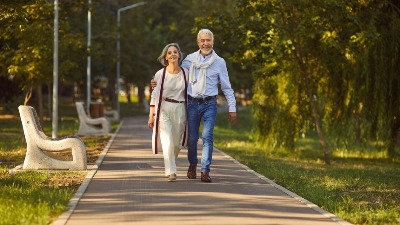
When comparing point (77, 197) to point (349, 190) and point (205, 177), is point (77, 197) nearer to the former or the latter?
point (205, 177)

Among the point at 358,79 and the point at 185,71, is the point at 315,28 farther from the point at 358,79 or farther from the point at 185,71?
the point at 185,71

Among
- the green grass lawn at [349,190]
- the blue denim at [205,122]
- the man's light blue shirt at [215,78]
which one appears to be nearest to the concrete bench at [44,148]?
the blue denim at [205,122]

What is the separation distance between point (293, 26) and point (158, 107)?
33.5 ft

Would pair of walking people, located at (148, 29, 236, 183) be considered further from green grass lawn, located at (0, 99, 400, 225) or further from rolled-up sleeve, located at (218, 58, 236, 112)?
green grass lawn, located at (0, 99, 400, 225)

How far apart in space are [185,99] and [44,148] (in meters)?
3.31

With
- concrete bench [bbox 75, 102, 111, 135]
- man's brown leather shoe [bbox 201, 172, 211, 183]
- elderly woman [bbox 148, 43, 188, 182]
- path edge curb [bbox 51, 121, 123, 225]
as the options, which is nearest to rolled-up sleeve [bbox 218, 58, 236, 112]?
elderly woman [bbox 148, 43, 188, 182]

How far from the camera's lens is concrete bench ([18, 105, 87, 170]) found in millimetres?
15234

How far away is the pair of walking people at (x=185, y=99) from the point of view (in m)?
13.0

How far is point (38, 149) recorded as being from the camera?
15523 millimetres

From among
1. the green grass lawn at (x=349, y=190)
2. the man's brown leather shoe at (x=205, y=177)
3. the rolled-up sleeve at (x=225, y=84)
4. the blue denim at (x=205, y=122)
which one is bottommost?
the green grass lawn at (x=349, y=190)

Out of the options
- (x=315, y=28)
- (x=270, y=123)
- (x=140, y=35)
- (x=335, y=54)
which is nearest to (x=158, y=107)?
(x=315, y=28)

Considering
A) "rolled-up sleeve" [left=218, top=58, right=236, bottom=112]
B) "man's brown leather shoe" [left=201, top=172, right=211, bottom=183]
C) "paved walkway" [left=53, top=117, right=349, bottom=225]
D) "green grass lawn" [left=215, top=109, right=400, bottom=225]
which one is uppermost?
"rolled-up sleeve" [left=218, top=58, right=236, bottom=112]

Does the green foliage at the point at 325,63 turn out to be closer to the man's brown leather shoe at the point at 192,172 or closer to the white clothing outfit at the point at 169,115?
the man's brown leather shoe at the point at 192,172

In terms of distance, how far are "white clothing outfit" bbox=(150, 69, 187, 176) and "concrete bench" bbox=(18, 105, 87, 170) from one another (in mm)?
2505
